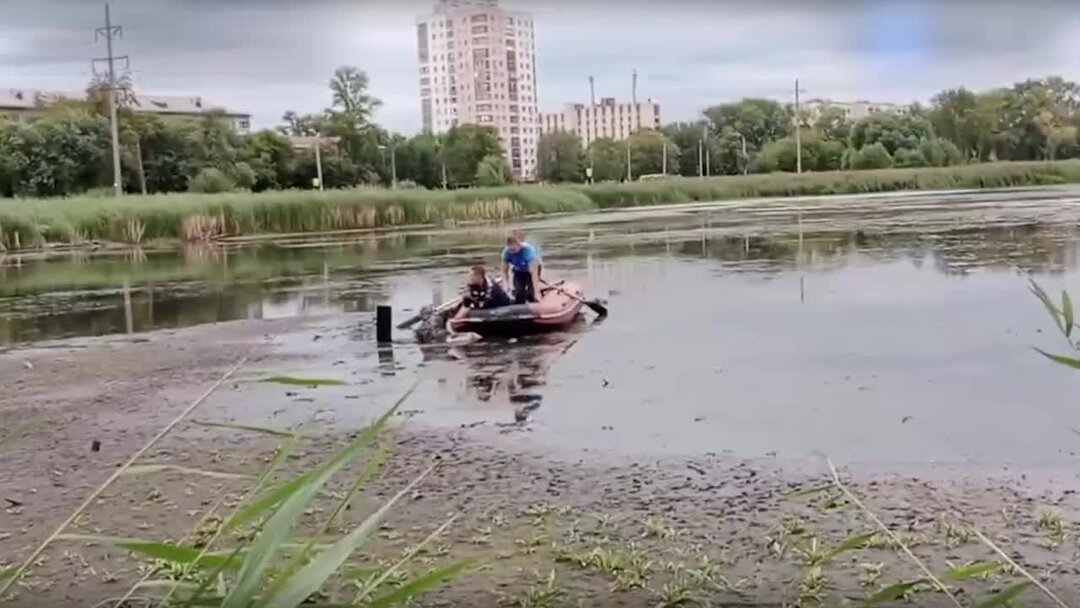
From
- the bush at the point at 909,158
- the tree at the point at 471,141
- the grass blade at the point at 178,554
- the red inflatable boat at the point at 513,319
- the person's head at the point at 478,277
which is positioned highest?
the tree at the point at 471,141

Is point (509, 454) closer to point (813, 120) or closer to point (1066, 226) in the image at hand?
point (813, 120)

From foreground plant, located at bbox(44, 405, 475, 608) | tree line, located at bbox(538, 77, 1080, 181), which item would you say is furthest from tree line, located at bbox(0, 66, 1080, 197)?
foreground plant, located at bbox(44, 405, 475, 608)

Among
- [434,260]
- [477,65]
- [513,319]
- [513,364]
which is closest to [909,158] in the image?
[477,65]

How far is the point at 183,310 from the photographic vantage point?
959cm

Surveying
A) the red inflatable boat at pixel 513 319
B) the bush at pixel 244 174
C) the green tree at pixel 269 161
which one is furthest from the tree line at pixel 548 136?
the red inflatable boat at pixel 513 319

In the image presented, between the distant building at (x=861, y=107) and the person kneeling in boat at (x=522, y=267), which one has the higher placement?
the distant building at (x=861, y=107)

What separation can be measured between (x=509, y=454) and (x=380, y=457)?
3356 millimetres

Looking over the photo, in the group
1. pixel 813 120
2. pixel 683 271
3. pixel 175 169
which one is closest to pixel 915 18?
pixel 813 120

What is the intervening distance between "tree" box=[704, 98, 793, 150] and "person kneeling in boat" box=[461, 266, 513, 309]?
18.2ft

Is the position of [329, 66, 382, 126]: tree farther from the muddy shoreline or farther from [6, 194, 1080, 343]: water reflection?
[6, 194, 1080, 343]: water reflection

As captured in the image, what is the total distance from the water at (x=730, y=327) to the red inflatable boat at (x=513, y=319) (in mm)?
154

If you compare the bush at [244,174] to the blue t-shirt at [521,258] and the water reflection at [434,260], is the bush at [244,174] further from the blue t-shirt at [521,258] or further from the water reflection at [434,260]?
the water reflection at [434,260]

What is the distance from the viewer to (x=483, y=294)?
717 centimetres

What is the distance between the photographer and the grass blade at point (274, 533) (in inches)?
24.4
